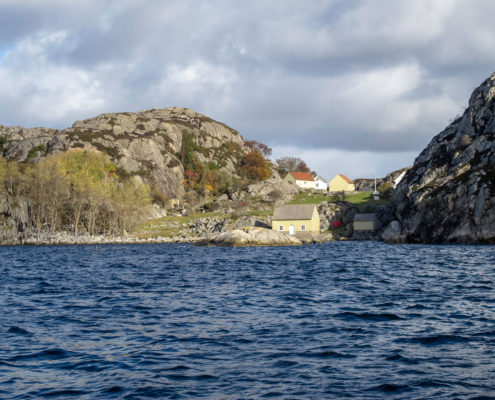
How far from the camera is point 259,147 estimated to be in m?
189

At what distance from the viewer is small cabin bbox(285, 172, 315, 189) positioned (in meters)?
160

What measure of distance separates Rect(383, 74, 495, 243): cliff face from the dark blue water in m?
45.8

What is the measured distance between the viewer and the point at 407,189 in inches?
3489

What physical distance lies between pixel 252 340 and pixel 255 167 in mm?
147285

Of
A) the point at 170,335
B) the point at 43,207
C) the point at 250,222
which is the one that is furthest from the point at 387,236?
the point at 170,335

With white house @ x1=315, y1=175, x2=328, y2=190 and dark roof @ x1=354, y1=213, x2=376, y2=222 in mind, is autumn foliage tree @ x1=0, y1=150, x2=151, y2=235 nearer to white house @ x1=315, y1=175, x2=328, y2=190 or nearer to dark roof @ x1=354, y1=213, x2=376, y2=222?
dark roof @ x1=354, y1=213, x2=376, y2=222

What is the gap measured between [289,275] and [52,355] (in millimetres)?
21515

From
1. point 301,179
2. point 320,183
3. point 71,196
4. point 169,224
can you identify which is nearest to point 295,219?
point 169,224

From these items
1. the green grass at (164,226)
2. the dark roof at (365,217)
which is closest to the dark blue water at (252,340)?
the green grass at (164,226)

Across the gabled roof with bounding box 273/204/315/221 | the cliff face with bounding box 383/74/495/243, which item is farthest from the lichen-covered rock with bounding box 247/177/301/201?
the cliff face with bounding box 383/74/495/243

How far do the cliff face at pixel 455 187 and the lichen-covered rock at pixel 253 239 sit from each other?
1918 cm

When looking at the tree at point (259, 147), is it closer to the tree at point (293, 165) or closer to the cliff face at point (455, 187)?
the tree at point (293, 165)

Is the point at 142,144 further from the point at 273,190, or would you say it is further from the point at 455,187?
the point at 455,187

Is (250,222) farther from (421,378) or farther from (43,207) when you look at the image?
(421,378)
